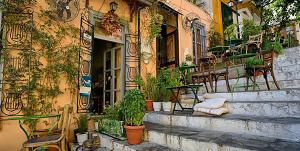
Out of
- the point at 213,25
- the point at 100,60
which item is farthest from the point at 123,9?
the point at 213,25

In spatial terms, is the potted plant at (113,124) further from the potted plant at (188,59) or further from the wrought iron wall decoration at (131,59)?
the potted plant at (188,59)

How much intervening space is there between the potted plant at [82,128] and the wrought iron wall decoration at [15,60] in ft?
3.59

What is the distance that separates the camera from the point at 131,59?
5.90m

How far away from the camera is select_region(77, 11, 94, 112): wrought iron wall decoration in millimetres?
4652

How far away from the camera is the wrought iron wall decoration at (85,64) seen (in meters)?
4.65

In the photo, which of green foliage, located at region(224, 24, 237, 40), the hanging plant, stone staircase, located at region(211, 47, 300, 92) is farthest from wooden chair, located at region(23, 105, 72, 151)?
green foliage, located at region(224, 24, 237, 40)

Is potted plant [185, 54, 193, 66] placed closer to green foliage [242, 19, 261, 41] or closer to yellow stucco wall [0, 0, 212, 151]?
yellow stucco wall [0, 0, 212, 151]

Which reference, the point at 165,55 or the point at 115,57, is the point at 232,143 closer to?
the point at 115,57

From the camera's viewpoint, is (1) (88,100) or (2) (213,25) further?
(2) (213,25)

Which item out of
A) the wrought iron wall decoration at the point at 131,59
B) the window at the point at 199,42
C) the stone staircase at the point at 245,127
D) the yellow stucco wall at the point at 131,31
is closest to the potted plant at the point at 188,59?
the yellow stucco wall at the point at 131,31

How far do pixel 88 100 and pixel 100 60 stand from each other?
2.53 meters

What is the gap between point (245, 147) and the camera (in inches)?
89.0

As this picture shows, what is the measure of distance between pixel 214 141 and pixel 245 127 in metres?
0.59


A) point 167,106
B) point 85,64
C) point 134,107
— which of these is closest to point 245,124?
point 134,107
